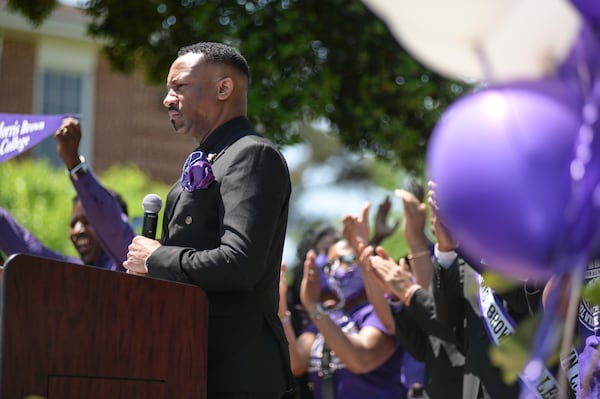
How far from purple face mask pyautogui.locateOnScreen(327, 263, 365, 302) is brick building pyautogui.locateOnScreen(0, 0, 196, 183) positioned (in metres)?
16.0

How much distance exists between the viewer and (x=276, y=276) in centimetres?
336

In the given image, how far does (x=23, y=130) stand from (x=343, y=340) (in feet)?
6.93

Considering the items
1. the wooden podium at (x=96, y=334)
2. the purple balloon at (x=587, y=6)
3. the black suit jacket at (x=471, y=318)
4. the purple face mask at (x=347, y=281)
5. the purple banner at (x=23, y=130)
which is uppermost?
the purple balloon at (x=587, y=6)

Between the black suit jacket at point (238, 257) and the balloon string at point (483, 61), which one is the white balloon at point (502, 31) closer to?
the balloon string at point (483, 61)

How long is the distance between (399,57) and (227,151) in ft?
19.7

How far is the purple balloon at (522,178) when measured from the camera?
5.19 ft

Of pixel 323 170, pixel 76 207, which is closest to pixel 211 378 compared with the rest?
pixel 76 207

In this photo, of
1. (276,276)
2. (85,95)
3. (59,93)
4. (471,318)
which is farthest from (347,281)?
(85,95)

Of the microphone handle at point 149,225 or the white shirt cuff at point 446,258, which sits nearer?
the microphone handle at point 149,225

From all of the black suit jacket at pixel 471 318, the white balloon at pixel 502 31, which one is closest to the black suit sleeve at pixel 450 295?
the black suit jacket at pixel 471 318

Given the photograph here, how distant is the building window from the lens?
23234mm

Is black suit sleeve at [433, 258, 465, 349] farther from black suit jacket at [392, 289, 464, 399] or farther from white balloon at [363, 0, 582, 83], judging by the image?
white balloon at [363, 0, 582, 83]

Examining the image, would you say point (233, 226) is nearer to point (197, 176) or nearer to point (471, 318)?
point (197, 176)

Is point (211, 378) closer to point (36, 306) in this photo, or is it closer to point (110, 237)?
point (36, 306)
